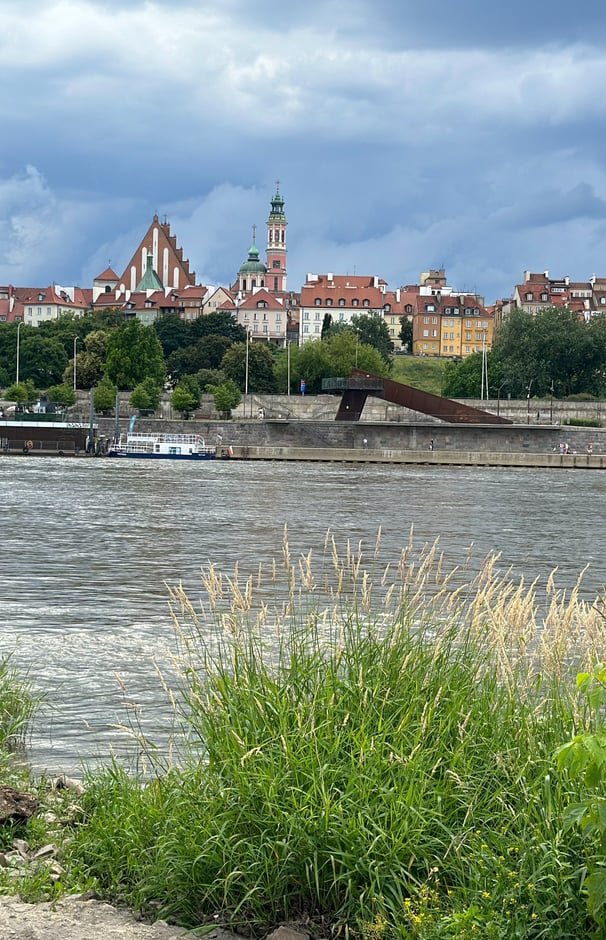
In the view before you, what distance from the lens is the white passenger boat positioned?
8031 centimetres

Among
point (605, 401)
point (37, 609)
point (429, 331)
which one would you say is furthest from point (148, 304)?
point (37, 609)

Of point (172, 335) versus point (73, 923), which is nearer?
point (73, 923)

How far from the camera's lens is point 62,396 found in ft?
314

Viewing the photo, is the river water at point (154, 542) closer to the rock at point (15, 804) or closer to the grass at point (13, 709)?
the grass at point (13, 709)

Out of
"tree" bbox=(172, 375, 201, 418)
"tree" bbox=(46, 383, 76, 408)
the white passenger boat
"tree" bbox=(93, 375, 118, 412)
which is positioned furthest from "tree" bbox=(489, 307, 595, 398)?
"tree" bbox=(46, 383, 76, 408)

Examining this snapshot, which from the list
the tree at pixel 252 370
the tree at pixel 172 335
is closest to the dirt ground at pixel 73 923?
the tree at pixel 252 370

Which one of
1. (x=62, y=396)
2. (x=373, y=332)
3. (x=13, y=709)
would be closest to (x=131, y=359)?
(x=62, y=396)

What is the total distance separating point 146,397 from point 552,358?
3257 centimetres

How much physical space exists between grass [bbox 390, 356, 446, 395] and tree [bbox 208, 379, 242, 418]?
29.1m

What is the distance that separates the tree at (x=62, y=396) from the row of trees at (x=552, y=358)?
3342 centimetres

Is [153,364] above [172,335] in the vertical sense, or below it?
Answer: below

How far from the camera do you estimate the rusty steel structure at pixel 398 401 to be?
82.8 meters

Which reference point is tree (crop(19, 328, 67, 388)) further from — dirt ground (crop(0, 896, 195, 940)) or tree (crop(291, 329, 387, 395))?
dirt ground (crop(0, 896, 195, 940))

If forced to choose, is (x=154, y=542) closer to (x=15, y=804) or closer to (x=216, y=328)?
(x=15, y=804)
